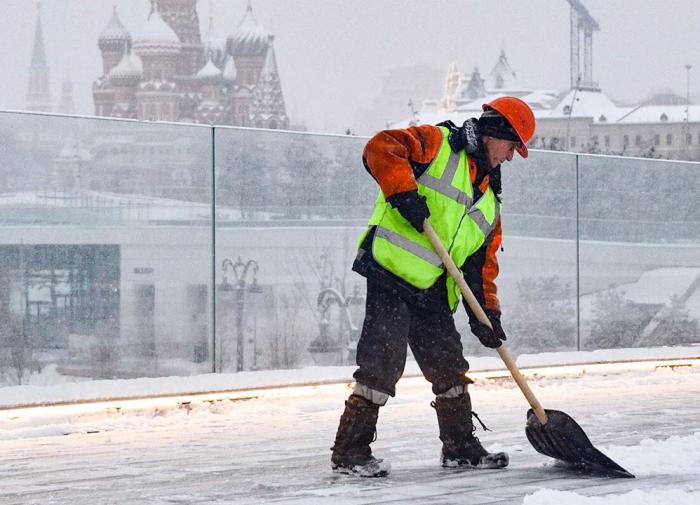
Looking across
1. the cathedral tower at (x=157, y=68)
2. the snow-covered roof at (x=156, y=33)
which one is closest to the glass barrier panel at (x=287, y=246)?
the cathedral tower at (x=157, y=68)

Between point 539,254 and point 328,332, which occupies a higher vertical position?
point 539,254

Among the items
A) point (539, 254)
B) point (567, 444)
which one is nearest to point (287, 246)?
point (539, 254)

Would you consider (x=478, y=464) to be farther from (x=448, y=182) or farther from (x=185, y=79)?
(x=185, y=79)

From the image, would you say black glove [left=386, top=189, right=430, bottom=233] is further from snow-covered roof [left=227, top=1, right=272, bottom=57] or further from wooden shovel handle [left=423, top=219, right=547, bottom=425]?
snow-covered roof [left=227, top=1, right=272, bottom=57]

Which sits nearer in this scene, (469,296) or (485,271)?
(469,296)

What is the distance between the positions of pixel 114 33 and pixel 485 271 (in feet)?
487

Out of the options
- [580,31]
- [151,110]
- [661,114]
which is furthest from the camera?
[580,31]

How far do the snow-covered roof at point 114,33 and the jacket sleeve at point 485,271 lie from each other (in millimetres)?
146940

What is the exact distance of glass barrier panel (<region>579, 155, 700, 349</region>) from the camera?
38.0ft

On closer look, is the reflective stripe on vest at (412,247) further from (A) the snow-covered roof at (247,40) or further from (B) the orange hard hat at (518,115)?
(A) the snow-covered roof at (247,40)

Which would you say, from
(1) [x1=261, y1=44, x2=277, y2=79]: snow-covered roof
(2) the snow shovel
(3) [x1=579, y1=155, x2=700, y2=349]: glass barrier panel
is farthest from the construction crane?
(2) the snow shovel

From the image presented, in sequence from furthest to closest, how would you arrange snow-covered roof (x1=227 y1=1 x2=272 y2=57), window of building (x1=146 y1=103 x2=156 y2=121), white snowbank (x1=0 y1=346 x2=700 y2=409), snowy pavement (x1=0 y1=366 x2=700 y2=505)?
snow-covered roof (x1=227 y1=1 x2=272 y2=57) → window of building (x1=146 y1=103 x2=156 y2=121) → white snowbank (x1=0 y1=346 x2=700 y2=409) → snowy pavement (x1=0 y1=366 x2=700 y2=505)

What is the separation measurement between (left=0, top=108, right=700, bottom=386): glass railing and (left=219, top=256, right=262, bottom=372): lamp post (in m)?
0.01

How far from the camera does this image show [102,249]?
887 centimetres
